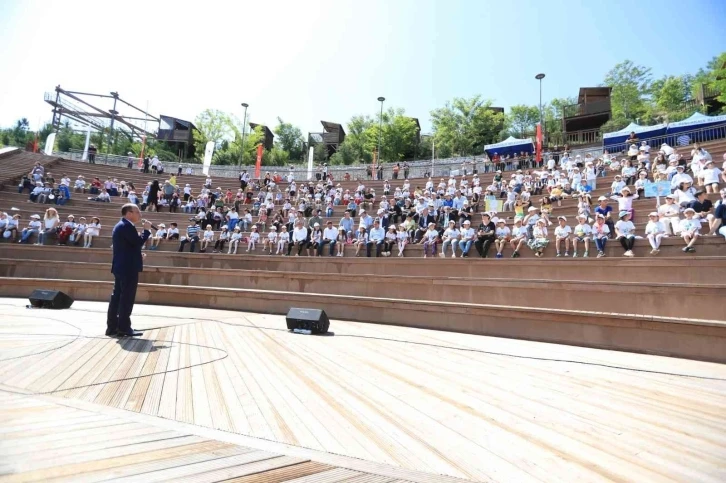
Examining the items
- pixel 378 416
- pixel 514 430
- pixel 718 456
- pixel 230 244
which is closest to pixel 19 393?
pixel 378 416

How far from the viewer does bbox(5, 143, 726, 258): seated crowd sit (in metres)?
8.34

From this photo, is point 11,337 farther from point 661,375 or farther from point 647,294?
point 647,294

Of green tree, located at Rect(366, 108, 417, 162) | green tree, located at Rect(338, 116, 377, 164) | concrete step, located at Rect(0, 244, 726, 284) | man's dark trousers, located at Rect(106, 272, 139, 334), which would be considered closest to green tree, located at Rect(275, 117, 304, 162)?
green tree, located at Rect(338, 116, 377, 164)

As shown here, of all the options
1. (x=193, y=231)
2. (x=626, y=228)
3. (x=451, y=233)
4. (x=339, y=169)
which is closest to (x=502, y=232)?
(x=451, y=233)

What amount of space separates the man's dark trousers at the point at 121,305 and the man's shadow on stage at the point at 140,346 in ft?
1.08

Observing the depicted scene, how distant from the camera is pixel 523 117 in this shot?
2319 inches

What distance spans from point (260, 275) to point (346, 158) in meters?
44.9

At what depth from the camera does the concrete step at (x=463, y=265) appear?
652cm

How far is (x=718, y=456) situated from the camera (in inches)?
82.1

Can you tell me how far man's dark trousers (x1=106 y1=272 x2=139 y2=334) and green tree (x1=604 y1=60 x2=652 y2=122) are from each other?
57.1 m

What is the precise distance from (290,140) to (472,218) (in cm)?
5464

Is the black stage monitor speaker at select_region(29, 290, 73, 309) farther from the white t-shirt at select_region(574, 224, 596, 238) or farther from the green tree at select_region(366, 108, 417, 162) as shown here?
the green tree at select_region(366, 108, 417, 162)

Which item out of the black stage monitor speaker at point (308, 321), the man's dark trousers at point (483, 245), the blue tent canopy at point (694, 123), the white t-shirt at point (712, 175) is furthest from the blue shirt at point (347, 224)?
the blue tent canopy at point (694, 123)

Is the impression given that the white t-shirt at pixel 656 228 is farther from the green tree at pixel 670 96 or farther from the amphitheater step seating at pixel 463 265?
the green tree at pixel 670 96
